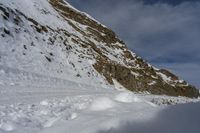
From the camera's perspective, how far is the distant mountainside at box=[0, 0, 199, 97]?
32.1 metres

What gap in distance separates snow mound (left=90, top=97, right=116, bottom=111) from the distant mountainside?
13.4 m

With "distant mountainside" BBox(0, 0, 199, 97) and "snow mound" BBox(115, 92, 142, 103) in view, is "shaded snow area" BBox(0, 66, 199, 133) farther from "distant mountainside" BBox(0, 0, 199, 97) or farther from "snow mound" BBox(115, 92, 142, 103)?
"distant mountainside" BBox(0, 0, 199, 97)

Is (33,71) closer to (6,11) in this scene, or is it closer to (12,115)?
(6,11)

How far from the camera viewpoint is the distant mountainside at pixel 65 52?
3209 cm

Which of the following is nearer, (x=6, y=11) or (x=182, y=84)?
(x=6, y=11)

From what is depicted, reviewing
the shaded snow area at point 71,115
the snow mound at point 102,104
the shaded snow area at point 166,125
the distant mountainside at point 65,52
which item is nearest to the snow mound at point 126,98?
the shaded snow area at point 71,115

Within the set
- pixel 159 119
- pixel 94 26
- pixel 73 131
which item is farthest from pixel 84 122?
pixel 94 26

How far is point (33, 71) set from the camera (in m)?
28.9

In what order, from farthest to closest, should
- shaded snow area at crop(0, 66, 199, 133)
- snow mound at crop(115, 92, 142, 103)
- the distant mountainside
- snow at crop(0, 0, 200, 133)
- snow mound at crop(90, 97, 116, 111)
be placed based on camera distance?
the distant mountainside → snow mound at crop(115, 92, 142, 103) → snow mound at crop(90, 97, 116, 111) → snow at crop(0, 0, 200, 133) → shaded snow area at crop(0, 66, 199, 133)

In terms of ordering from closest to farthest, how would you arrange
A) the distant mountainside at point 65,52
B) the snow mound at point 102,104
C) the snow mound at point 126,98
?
the snow mound at point 102,104 → the snow mound at point 126,98 → the distant mountainside at point 65,52

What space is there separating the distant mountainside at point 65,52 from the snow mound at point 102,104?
1344 cm

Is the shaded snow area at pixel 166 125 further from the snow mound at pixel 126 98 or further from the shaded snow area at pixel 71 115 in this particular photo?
the snow mound at pixel 126 98

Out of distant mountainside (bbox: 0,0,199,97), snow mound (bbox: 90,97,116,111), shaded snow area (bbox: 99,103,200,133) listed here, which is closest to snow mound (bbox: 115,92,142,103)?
snow mound (bbox: 90,97,116,111)

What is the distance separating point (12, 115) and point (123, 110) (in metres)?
4.05
